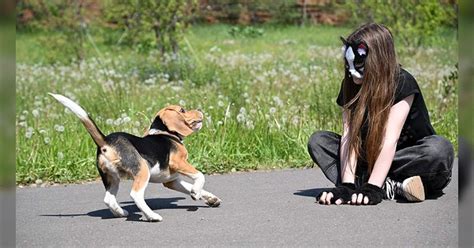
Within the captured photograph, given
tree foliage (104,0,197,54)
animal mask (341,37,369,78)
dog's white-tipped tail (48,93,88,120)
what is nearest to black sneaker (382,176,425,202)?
animal mask (341,37,369,78)

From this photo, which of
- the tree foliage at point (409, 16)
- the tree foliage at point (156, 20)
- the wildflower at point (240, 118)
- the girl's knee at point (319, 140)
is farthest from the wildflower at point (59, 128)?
the tree foliage at point (409, 16)

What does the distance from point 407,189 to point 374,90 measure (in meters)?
0.66

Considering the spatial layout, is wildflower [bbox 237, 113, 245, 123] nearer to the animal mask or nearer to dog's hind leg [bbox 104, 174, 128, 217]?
the animal mask

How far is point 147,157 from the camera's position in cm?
539

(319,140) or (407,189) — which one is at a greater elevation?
(319,140)

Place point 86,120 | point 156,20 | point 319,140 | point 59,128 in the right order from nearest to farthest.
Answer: point 86,120, point 319,140, point 59,128, point 156,20

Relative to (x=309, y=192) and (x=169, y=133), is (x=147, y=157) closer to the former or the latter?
(x=169, y=133)

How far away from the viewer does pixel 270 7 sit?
24.4m

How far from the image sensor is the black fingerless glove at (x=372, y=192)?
5.79 metres

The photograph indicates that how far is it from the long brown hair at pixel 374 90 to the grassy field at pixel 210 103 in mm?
1789

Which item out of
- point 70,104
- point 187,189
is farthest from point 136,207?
point 70,104

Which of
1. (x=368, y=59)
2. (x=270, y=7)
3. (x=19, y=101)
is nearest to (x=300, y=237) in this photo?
(x=368, y=59)

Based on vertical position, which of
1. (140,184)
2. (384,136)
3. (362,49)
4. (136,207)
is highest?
(362,49)

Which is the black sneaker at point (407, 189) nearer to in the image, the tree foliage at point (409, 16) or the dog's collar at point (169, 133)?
the dog's collar at point (169, 133)
